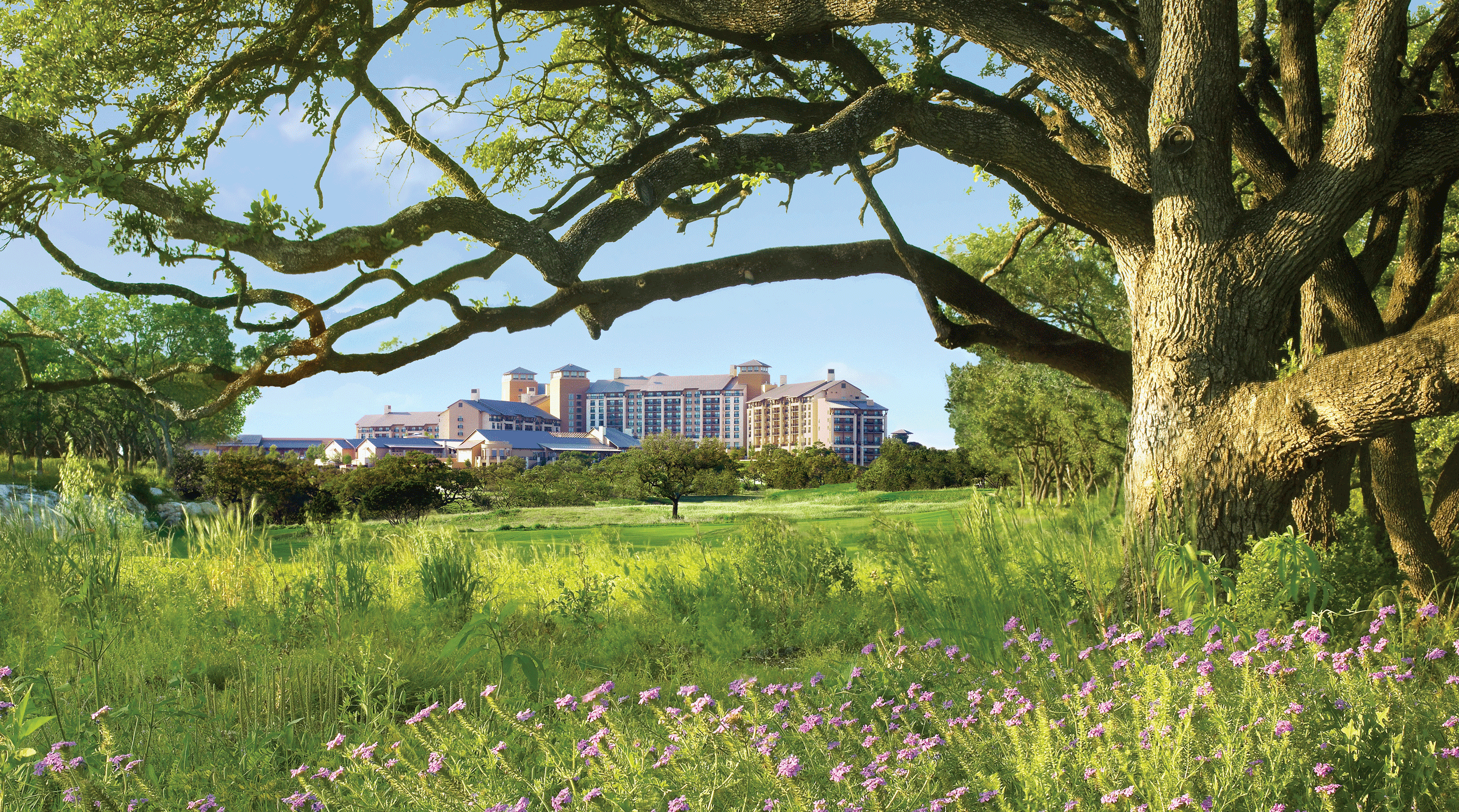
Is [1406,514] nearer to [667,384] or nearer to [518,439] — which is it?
[518,439]

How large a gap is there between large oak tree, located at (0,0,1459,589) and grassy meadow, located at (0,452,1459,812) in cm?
91

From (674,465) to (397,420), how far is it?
115m

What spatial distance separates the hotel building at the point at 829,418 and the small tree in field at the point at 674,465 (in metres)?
64.7

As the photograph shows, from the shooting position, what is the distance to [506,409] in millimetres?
114750

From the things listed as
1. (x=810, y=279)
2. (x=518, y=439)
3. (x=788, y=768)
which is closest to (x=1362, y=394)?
(x=810, y=279)

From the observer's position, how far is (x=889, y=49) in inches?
331

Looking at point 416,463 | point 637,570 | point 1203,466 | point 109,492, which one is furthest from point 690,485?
point 1203,466

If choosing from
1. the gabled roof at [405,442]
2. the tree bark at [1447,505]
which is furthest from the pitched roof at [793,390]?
the tree bark at [1447,505]

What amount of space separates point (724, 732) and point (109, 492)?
9.81 meters

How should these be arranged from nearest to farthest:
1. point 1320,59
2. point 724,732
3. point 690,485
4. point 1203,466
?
point 724,732
point 1203,466
point 1320,59
point 690,485

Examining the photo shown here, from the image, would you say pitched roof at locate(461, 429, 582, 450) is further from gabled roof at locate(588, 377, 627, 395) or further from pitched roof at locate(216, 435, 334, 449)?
gabled roof at locate(588, 377, 627, 395)

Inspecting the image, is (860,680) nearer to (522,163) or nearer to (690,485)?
(522,163)

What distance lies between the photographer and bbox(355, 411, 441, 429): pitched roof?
420ft

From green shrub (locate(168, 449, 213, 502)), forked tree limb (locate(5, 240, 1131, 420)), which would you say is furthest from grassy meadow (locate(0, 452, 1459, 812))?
green shrub (locate(168, 449, 213, 502))
